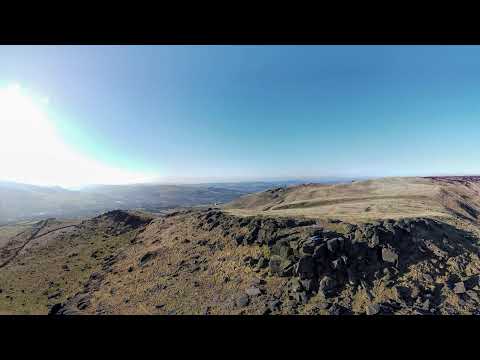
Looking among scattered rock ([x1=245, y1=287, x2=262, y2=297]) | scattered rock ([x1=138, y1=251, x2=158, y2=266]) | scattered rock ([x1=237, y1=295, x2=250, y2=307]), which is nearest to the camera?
scattered rock ([x1=237, y1=295, x2=250, y2=307])

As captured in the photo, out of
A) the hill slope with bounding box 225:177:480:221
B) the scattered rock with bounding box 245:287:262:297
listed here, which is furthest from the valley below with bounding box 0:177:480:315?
the hill slope with bounding box 225:177:480:221

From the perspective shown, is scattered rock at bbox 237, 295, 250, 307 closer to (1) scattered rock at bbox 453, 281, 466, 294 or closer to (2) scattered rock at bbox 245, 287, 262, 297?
(2) scattered rock at bbox 245, 287, 262, 297

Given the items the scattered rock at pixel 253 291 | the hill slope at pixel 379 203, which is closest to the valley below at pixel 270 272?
the scattered rock at pixel 253 291

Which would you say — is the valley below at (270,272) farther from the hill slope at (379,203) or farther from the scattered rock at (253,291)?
the hill slope at (379,203)

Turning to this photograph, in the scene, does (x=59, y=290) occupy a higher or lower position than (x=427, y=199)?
lower

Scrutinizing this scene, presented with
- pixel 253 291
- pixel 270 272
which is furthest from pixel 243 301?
pixel 270 272

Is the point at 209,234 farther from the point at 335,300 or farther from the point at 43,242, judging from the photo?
the point at 43,242

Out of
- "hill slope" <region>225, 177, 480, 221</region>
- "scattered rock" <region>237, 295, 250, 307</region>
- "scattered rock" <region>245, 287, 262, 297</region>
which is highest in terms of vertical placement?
"hill slope" <region>225, 177, 480, 221</region>

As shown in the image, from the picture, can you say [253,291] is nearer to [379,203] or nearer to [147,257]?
[147,257]
